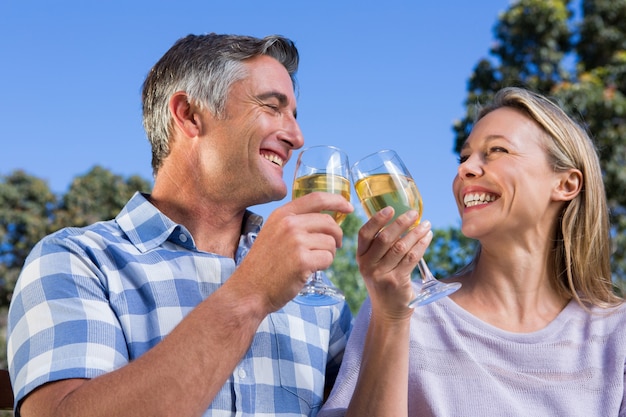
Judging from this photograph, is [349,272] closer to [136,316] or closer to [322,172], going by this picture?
[136,316]

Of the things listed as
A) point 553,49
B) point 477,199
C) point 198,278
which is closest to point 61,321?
point 198,278

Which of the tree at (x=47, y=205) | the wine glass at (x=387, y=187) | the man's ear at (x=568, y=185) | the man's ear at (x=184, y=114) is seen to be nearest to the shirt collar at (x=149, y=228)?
the man's ear at (x=184, y=114)

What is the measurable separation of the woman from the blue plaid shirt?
0.57ft

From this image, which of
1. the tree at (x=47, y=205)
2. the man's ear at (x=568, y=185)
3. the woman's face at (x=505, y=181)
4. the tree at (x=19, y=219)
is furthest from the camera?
the tree at (x=47, y=205)

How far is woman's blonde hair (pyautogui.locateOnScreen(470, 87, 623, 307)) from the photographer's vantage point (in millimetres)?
3057

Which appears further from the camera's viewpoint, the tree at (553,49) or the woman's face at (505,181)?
the tree at (553,49)

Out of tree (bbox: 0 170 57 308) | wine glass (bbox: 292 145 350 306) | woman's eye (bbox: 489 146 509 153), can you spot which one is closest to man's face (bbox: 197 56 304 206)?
wine glass (bbox: 292 145 350 306)

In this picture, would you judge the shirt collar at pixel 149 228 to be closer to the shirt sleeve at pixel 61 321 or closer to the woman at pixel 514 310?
the shirt sleeve at pixel 61 321

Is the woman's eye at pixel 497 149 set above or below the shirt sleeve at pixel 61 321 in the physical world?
above

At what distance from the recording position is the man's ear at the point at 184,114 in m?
2.89

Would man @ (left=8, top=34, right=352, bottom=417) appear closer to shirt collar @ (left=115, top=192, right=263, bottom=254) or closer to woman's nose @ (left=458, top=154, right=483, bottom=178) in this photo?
shirt collar @ (left=115, top=192, right=263, bottom=254)

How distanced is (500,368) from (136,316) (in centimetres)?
140

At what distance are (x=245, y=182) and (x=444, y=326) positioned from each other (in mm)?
969

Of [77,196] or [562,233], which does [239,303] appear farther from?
[77,196]
